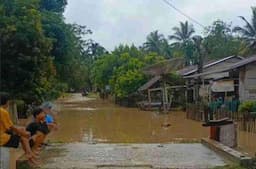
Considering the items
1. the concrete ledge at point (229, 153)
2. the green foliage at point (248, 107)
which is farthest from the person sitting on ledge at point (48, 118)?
the green foliage at point (248, 107)

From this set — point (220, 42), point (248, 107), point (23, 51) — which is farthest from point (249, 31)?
point (23, 51)

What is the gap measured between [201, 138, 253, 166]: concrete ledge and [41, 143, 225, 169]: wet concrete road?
0.19 metres

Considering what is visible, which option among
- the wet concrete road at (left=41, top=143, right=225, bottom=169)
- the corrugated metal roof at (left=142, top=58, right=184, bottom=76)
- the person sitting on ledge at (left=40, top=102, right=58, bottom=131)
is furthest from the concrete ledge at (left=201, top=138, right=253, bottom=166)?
the corrugated metal roof at (left=142, top=58, right=184, bottom=76)

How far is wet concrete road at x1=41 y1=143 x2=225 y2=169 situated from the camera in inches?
536

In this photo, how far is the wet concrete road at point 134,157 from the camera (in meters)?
13.6

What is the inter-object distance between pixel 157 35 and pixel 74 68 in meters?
55.3

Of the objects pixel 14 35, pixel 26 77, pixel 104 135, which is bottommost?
pixel 104 135

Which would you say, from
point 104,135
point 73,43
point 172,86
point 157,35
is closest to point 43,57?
point 104,135

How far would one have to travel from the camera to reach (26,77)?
71.2 feet

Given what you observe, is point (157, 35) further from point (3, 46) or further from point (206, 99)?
point (3, 46)

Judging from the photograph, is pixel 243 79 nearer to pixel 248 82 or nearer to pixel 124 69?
pixel 248 82

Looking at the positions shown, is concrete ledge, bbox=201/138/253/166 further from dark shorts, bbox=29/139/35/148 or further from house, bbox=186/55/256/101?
house, bbox=186/55/256/101

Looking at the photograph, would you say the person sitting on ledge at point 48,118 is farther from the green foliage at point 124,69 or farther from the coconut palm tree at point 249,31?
the green foliage at point 124,69

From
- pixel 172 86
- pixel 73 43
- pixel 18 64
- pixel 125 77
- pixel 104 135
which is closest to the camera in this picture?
pixel 18 64
